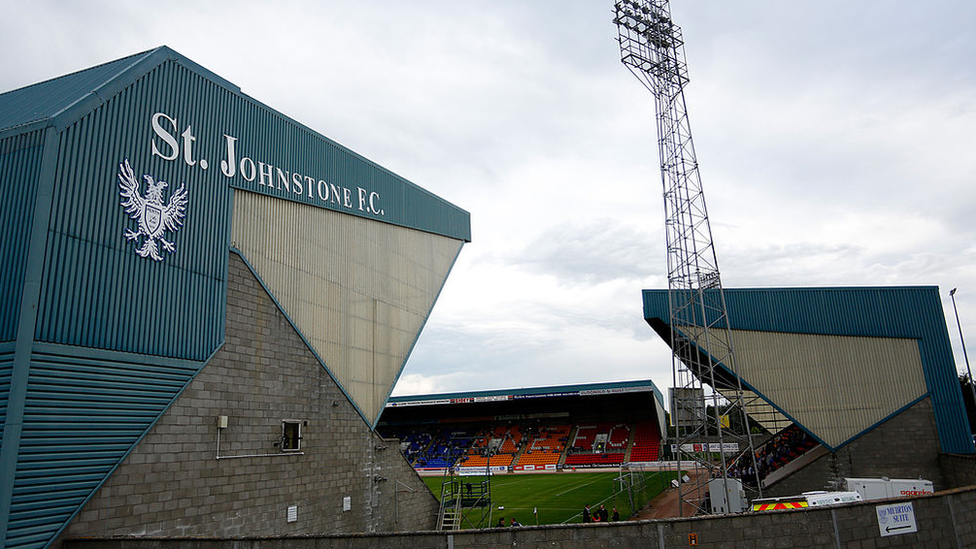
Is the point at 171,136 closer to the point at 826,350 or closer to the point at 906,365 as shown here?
the point at 826,350

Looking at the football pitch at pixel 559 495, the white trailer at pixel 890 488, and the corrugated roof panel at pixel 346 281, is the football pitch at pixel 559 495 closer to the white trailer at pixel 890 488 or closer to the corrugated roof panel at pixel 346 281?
the corrugated roof panel at pixel 346 281

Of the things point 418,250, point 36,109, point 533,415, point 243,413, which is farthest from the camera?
point 533,415

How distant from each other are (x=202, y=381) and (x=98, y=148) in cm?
634

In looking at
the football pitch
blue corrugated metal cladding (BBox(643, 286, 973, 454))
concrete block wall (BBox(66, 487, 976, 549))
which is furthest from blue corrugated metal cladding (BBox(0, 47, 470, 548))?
blue corrugated metal cladding (BBox(643, 286, 973, 454))

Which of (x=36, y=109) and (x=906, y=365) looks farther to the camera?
(x=906, y=365)

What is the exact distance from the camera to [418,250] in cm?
3080

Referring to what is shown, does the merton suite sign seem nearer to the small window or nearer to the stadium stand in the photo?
the small window

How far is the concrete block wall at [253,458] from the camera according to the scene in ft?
49.1

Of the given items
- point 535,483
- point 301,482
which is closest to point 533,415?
point 535,483

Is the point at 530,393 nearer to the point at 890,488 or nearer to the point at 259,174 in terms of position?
the point at 890,488

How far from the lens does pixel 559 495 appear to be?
142 feet

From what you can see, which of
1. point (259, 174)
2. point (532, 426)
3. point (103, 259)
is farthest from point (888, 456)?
point (532, 426)

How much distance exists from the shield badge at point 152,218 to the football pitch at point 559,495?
705 inches

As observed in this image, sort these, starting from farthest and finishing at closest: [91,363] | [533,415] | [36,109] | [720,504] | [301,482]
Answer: [533,415], [720,504], [301,482], [36,109], [91,363]
